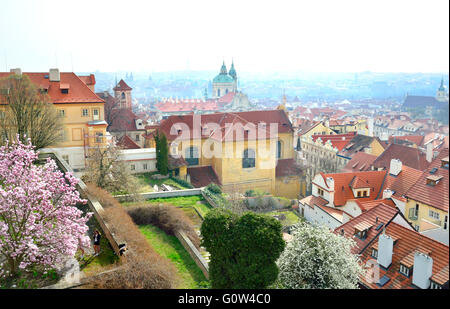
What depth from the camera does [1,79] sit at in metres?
13.9

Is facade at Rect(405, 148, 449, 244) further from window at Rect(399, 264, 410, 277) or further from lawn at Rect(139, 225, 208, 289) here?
lawn at Rect(139, 225, 208, 289)

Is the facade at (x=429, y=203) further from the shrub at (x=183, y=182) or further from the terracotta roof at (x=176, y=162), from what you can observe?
the terracotta roof at (x=176, y=162)

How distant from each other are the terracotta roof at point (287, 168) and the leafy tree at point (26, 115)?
1219cm

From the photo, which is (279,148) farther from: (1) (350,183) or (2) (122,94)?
(2) (122,94)

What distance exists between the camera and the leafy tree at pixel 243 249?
20.5 feet

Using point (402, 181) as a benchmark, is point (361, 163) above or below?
below

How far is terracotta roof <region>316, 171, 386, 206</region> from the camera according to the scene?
15164 mm

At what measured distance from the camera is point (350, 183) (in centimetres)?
1552

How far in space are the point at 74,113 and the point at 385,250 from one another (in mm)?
13407

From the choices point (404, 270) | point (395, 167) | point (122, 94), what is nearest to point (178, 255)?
point (404, 270)
